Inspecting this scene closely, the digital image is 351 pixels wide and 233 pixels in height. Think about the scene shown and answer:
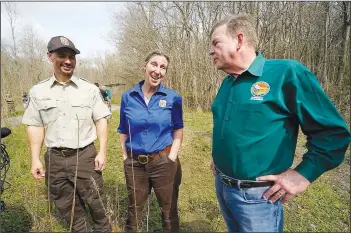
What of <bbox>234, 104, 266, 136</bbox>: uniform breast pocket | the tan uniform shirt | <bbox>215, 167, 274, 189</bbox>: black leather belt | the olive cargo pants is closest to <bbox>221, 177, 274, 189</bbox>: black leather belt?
<bbox>215, 167, 274, 189</bbox>: black leather belt

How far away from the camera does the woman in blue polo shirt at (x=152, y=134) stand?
2373 mm

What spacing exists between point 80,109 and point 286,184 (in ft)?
6.21

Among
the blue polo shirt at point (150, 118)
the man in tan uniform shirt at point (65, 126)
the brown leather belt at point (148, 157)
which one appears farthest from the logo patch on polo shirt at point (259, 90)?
the man in tan uniform shirt at point (65, 126)

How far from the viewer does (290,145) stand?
1.48 meters

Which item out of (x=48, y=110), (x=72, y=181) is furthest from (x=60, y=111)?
(x=72, y=181)

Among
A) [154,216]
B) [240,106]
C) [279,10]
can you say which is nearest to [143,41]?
[279,10]

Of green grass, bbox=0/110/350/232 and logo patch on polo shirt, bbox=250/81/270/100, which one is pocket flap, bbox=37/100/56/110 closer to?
green grass, bbox=0/110/350/232

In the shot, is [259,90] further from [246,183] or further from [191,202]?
[191,202]

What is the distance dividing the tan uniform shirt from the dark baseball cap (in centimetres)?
30

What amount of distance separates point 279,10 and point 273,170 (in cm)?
1224

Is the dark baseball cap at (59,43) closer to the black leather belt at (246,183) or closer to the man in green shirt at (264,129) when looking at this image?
the man in green shirt at (264,129)

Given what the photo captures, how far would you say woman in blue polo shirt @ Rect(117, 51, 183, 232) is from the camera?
237 centimetres

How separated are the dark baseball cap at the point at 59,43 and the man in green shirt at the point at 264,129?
133 centimetres

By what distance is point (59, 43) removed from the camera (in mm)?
2230
